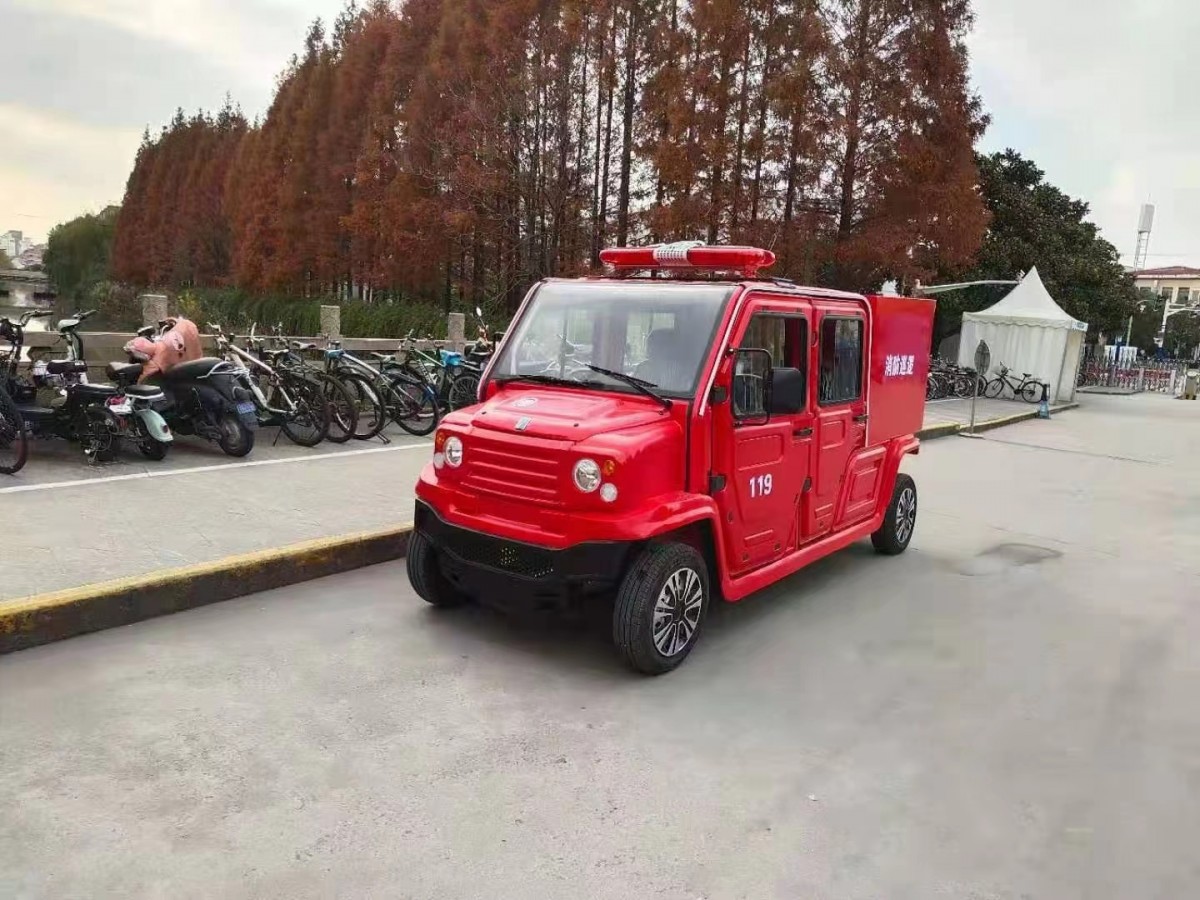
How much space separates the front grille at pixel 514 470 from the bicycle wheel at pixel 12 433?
4604mm

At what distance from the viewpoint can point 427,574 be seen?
5.06 metres

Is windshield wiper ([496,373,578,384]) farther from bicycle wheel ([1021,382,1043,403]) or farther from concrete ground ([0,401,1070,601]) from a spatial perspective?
bicycle wheel ([1021,382,1043,403])

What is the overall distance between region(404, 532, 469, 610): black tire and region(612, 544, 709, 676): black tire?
119 cm

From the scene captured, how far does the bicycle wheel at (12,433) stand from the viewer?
7047 mm

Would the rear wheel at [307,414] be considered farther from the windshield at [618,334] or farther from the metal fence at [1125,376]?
the metal fence at [1125,376]

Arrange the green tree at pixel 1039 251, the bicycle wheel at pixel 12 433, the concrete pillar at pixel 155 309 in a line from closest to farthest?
the bicycle wheel at pixel 12 433 < the concrete pillar at pixel 155 309 < the green tree at pixel 1039 251

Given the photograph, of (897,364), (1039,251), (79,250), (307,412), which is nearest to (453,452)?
(897,364)

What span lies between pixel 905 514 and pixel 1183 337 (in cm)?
8915

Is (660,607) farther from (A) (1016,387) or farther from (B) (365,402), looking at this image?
(A) (1016,387)

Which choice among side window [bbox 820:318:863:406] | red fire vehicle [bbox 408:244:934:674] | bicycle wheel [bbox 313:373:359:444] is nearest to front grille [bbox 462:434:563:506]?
red fire vehicle [bbox 408:244:934:674]

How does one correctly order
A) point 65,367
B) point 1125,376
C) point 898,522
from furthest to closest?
point 1125,376 → point 65,367 → point 898,522

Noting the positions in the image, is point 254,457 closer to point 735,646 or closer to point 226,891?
point 735,646

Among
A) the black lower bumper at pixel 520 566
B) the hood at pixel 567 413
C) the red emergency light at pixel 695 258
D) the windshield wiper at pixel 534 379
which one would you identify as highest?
the red emergency light at pixel 695 258

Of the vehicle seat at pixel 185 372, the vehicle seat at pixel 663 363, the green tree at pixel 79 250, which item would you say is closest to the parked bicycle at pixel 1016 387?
the vehicle seat at pixel 185 372
